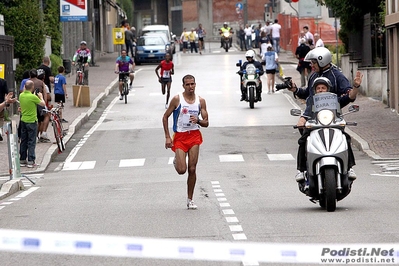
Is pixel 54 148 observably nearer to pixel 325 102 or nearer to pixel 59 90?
pixel 59 90

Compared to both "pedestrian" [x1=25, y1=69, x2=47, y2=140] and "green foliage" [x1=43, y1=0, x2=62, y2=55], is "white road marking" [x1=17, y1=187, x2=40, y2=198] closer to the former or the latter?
"pedestrian" [x1=25, y1=69, x2=47, y2=140]

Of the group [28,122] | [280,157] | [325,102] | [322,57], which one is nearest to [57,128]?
[28,122]

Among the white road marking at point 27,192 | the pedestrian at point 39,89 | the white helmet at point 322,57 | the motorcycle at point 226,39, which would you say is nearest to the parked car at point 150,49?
the motorcycle at point 226,39

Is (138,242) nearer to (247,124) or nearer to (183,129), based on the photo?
(183,129)

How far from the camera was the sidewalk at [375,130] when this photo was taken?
2442 cm

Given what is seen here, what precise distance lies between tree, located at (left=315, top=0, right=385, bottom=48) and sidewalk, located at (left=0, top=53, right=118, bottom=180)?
9030 millimetres

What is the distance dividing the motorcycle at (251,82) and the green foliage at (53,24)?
1379 cm

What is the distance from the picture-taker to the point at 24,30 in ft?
132

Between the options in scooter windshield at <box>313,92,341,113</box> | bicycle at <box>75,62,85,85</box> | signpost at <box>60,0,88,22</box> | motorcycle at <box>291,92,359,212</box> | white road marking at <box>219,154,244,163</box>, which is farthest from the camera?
signpost at <box>60,0,88,22</box>

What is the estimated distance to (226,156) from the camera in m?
25.0

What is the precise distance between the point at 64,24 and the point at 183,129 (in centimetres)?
4113

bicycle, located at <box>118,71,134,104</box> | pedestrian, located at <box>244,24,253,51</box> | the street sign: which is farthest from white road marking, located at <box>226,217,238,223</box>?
pedestrian, located at <box>244,24,253,51</box>

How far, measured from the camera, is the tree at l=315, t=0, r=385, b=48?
39.8m

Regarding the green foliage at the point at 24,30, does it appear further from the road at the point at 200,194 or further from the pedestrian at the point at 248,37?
the pedestrian at the point at 248,37
